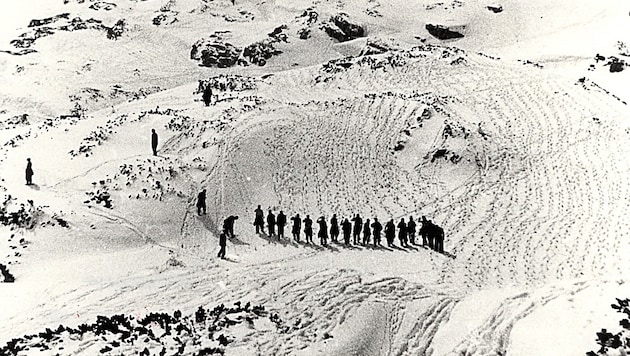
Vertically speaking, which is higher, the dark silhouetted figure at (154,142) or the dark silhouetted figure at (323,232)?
the dark silhouetted figure at (154,142)

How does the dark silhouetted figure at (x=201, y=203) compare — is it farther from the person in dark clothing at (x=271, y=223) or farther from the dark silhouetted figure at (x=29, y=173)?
the dark silhouetted figure at (x=29, y=173)

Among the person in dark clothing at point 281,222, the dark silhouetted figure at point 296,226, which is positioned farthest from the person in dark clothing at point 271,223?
the dark silhouetted figure at point 296,226

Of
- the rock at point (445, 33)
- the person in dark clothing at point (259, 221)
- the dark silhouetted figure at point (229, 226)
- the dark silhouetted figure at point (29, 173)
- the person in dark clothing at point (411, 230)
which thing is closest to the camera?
the person in dark clothing at point (411, 230)

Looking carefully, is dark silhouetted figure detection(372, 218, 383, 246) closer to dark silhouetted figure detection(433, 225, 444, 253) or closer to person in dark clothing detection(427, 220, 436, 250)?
person in dark clothing detection(427, 220, 436, 250)

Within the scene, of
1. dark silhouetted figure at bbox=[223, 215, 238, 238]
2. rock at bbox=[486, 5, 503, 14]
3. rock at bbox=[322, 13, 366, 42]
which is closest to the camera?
dark silhouetted figure at bbox=[223, 215, 238, 238]

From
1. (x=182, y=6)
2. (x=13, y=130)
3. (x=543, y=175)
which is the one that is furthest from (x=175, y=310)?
(x=182, y=6)

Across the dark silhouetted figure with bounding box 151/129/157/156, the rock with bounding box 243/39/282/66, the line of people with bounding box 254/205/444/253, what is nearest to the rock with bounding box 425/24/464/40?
the rock with bounding box 243/39/282/66

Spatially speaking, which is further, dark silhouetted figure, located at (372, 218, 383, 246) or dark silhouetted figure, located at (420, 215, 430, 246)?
dark silhouetted figure, located at (420, 215, 430, 246)

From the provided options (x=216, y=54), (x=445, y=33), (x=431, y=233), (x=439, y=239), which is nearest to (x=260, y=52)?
(x=216, y=54)
